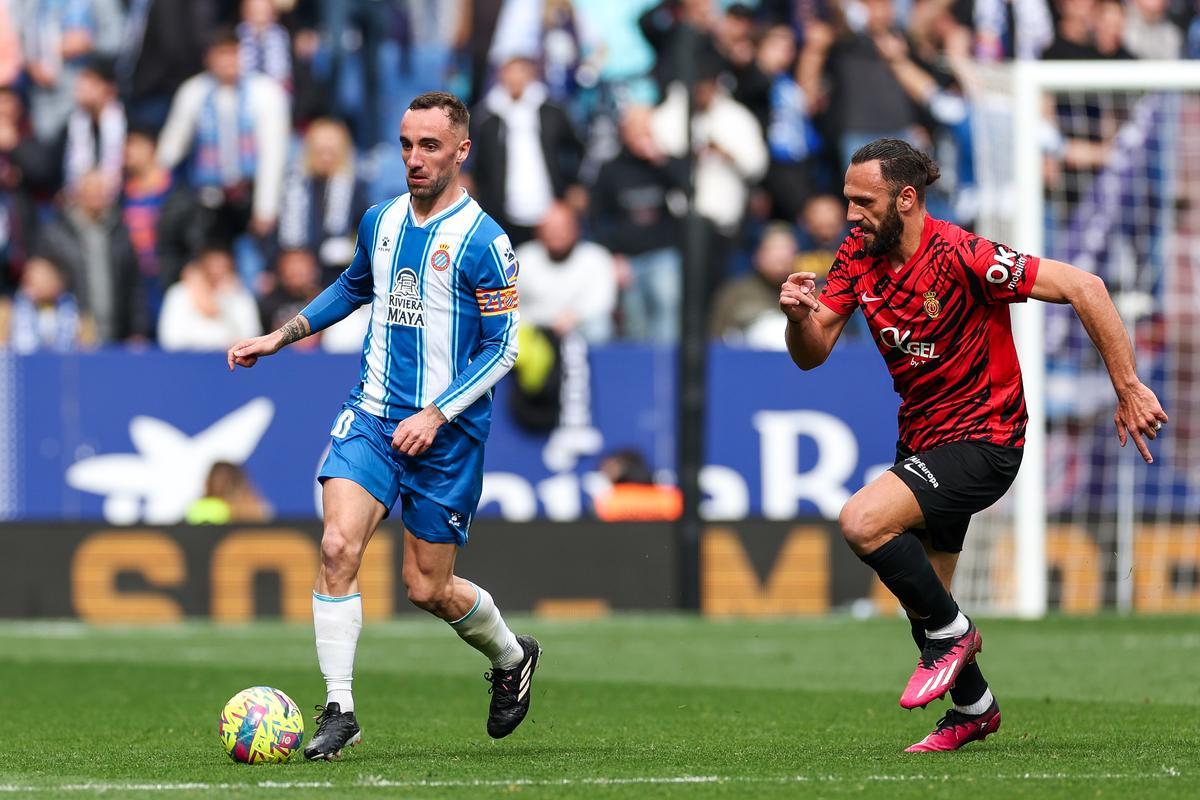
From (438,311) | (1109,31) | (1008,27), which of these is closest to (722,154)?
(1008,27)

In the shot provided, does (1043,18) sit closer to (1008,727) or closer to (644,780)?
(1008,727)

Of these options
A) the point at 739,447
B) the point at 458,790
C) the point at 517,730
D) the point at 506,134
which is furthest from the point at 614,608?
the point at 458,790

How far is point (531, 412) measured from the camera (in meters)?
16.0

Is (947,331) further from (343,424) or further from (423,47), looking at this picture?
(423,47)

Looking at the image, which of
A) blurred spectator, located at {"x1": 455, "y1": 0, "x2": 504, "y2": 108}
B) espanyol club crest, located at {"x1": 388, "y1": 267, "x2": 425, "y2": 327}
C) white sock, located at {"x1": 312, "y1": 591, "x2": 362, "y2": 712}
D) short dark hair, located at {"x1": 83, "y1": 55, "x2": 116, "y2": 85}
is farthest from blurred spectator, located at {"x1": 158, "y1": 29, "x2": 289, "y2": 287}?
white sock, located at {"x1": 312, "y1": 591, "x2": 362, "y2": 712}

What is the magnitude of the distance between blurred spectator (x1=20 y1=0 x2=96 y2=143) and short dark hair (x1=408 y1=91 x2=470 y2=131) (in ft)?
35.9

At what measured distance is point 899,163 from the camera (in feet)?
24.4

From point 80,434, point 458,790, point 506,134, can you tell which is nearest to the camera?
point 458,790

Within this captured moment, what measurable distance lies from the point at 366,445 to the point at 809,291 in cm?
172

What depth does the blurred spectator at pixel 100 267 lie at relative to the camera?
1670 centimetres

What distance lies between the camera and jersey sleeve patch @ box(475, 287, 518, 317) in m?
7.63

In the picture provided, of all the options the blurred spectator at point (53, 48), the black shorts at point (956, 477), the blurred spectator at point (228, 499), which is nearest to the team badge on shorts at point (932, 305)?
the black shorts at point (956, 477)

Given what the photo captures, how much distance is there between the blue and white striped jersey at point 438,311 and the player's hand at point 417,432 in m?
0.09

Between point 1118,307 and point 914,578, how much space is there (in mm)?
9222
